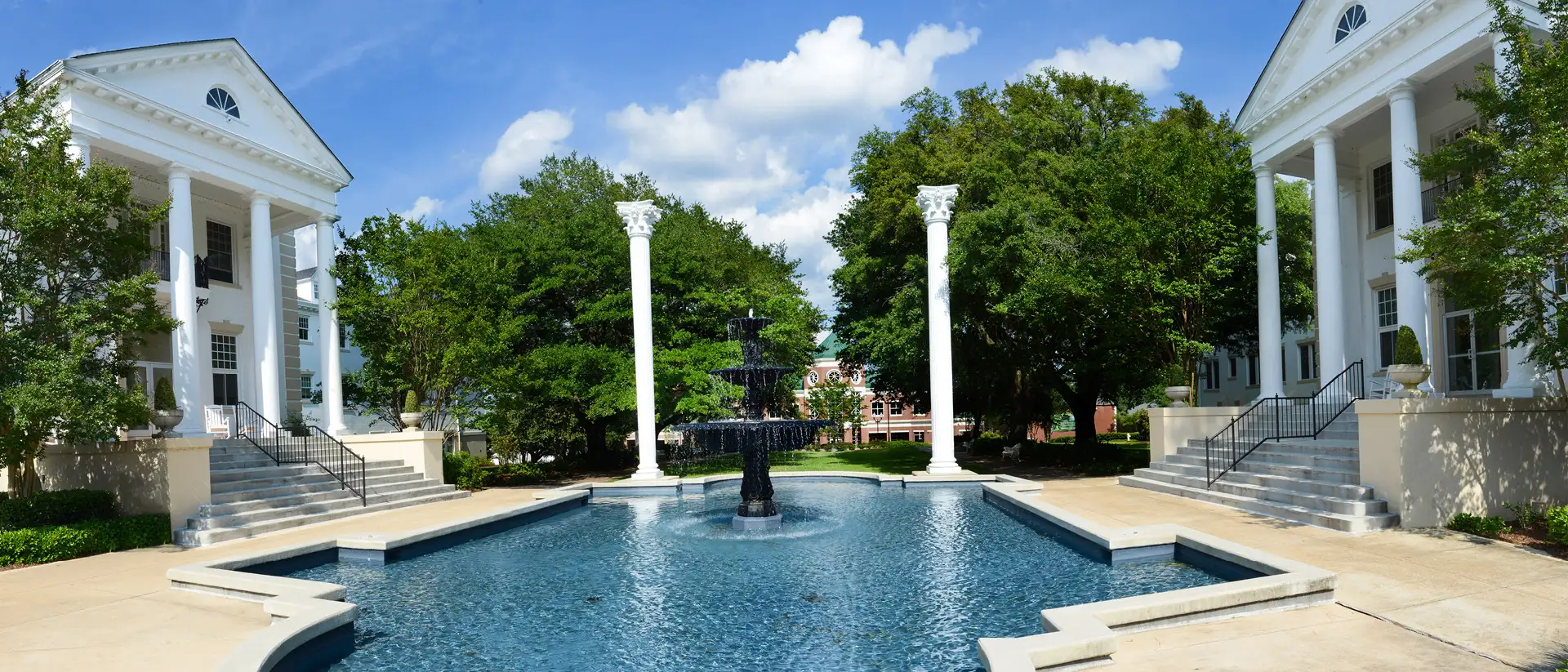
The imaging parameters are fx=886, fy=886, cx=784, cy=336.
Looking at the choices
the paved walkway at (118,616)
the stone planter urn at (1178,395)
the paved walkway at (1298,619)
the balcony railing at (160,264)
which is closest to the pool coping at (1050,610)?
the paved walkway at (1298,619)

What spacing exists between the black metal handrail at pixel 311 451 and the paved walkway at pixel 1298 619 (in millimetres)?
6660

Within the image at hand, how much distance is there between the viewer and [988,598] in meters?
9.20

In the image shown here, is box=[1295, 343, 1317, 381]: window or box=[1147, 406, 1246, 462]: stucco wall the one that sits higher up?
box=[1295, 343, 1317, 381]: window

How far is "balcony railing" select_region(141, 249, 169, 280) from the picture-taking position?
72.2ft

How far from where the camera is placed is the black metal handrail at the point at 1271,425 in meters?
16.8

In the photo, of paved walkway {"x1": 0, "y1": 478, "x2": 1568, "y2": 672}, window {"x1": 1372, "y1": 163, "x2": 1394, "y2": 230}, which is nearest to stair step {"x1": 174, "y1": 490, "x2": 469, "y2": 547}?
paved walkway {"x1": 0, "y1": 478, "x2": 1568, "y2": 672}

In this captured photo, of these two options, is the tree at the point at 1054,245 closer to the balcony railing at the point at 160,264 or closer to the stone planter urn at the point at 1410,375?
the stone planter urn at the point at 1410,375

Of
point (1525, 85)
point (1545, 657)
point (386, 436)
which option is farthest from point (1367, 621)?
point (386, 436)

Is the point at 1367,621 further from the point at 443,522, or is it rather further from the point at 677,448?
the point at 677,448

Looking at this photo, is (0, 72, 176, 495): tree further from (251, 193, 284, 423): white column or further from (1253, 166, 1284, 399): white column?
(1253, 166, 1284, 399): white column

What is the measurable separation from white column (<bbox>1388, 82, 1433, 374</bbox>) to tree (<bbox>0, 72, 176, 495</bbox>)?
21862mm

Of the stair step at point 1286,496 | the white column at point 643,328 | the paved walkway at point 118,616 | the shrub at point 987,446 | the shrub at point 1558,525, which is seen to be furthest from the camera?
the shrub at point 987,446

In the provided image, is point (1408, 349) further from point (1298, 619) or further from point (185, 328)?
point (185, 328)

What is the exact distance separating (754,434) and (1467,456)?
1011 cm
